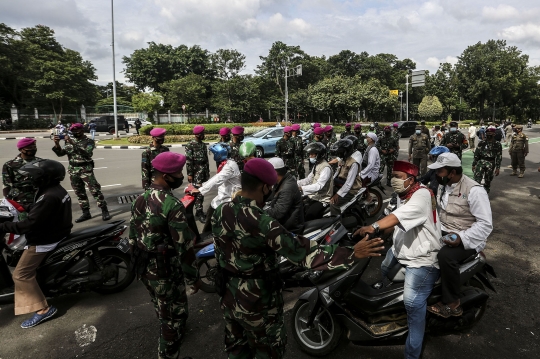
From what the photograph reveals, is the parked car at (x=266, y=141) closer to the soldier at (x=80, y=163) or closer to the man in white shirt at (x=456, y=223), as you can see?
the soldier at (x=80, y=163)

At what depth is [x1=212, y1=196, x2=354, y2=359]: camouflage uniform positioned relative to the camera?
1839mm

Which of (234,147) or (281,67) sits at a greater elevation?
(281,67)

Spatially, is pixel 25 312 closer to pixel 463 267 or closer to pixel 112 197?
pixel 463 267

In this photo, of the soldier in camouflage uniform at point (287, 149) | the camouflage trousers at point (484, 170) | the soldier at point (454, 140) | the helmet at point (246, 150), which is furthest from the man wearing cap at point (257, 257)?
the soldier at point (454, 140)

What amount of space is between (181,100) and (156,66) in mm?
10713

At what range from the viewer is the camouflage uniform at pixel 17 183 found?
181 inches

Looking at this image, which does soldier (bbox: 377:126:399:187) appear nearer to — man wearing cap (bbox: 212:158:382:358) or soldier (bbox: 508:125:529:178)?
soldier (bbox: 508:125:529:178)

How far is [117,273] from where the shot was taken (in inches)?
149

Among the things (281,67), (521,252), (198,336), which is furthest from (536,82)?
(198,336)

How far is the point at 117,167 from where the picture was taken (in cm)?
1226

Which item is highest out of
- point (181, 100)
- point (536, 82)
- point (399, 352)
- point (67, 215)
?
point (536, 82)

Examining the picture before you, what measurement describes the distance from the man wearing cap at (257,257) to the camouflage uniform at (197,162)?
4.68 m

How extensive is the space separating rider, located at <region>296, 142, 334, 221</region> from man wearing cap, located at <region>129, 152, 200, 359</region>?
233cm

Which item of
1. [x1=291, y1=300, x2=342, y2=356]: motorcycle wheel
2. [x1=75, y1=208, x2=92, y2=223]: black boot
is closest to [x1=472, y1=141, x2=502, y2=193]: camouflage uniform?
[x1=291, y1=300, x2=342, y2=356]: motorcycle wheel
